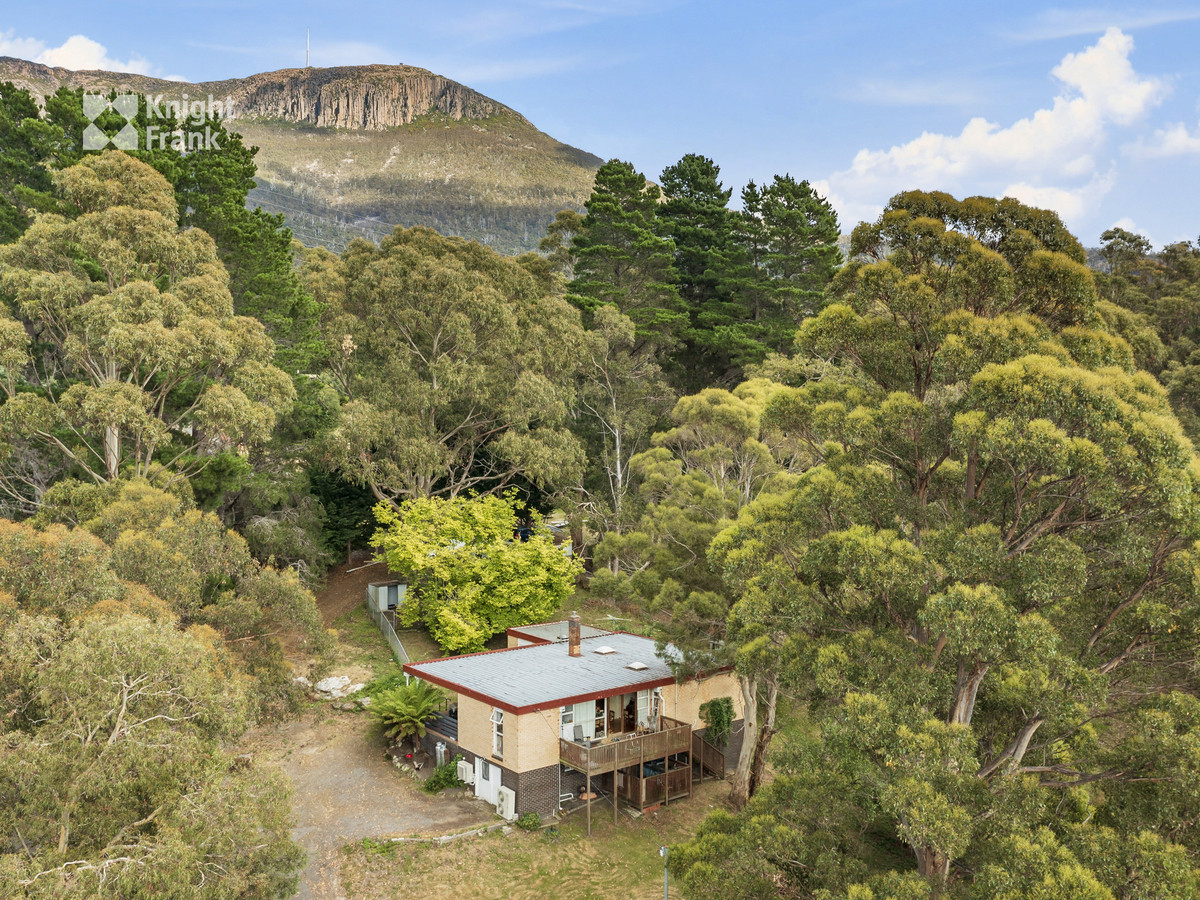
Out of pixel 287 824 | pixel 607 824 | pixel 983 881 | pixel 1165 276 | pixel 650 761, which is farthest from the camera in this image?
pixel 1165 276

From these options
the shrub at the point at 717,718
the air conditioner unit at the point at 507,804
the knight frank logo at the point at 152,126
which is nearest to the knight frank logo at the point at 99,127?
the knight frank logo at the point at 152,126

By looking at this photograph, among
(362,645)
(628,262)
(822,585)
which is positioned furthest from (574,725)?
(628,262)

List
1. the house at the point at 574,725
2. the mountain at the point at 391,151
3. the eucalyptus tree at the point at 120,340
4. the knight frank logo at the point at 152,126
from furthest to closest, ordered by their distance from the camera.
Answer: the mountain at the point at 391,151 < the knight frank logo at the point at 152,126 < the eucalyptus tree at the point at 120,340 < the house at the point at 574,725

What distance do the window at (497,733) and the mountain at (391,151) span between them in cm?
9730

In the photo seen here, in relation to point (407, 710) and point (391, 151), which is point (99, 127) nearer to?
point (407, 710)

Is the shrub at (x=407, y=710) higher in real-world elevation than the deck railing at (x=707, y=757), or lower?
higher

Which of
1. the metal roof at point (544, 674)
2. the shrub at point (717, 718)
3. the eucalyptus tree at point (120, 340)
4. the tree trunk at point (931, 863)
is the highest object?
the eucalyptus tree at point (120, 340)

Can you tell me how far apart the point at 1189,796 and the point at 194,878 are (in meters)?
11.8

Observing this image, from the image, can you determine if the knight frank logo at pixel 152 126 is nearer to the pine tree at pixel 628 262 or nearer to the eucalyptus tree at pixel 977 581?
the pine tree at pixel 628 262

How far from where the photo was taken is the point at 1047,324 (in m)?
11.2

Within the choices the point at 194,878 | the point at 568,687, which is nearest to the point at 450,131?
the point at 568,687

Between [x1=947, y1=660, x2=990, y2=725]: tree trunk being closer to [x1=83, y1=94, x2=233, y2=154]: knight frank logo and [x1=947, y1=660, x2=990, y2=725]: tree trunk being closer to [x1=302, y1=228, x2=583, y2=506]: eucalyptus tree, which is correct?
[x1=302, y1=228, x2=583, y2=506]: eucalyptus tree

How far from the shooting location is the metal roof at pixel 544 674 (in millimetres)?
19344

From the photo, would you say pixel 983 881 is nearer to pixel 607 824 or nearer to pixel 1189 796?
pixel 1189 796
